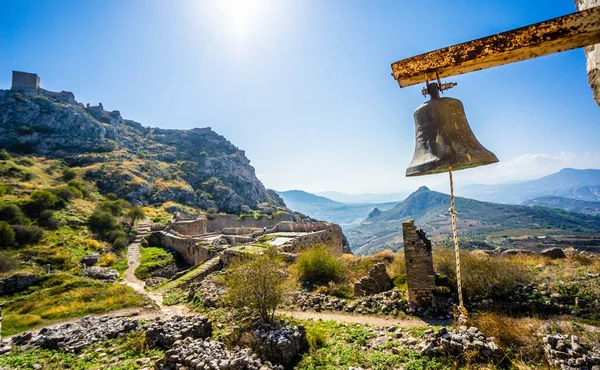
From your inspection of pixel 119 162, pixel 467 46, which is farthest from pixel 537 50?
pixel 119 162

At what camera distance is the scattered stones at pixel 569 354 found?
421 cm

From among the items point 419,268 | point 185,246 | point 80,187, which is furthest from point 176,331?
point 80,187

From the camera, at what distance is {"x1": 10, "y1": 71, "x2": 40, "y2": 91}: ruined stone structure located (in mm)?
82375

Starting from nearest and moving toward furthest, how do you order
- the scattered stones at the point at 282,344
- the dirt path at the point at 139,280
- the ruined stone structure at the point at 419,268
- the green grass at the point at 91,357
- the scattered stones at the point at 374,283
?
the scattered stones at the point at 282,344 → the green grass at the point at 91,357 → the ruined stone structure at the point at 419,268 → the scattered stones at the point at 374,283 → the dirt path at the point at 139,280

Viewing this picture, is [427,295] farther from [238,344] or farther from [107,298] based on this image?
[107,298]

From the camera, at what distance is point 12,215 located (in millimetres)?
23781

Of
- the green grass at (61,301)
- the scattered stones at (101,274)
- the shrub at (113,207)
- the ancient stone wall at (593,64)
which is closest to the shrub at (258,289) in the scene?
the green grass at (61,301)

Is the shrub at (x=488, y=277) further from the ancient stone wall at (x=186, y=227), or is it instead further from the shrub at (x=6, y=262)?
the ancient stone wall at (x=186, y=227)

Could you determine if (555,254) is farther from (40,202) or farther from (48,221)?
(40,202)

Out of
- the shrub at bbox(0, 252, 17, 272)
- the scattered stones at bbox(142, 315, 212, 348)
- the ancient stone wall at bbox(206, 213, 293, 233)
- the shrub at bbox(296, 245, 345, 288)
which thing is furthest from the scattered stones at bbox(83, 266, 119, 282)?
the ancient stone wall at bbox(206, 213, 293, 233)

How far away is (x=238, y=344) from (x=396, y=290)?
6636 mm

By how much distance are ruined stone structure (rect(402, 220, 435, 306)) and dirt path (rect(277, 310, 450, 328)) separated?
0.89 meters

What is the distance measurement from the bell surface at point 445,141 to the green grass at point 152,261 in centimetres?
2249

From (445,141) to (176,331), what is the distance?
8659 millimetres
